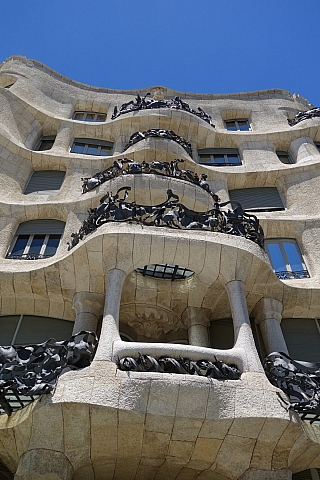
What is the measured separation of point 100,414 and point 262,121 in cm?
1612

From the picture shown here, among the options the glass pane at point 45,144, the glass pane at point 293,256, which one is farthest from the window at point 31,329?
the glass pane at point 45,144

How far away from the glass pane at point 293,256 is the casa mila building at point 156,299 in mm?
49

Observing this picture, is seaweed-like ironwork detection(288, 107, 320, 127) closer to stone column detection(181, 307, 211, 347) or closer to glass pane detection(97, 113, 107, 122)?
glass pane detection(97, 113, 107, 122)

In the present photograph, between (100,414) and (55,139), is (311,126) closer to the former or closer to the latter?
(55,139)

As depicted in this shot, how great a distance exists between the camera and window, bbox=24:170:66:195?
14.7 meters

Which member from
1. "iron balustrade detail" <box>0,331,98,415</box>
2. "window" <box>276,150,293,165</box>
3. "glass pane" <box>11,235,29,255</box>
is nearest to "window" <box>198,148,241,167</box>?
"window" <box>276,150,293,165</box>

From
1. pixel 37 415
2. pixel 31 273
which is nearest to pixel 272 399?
pixel 37 415

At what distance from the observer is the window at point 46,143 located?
17.4 meters

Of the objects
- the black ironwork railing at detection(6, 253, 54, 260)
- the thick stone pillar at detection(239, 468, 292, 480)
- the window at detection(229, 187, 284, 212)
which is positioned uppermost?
the window at detection(229, 187, 284, 212)

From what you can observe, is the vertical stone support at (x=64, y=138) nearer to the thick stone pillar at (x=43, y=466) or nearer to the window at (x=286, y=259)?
the window at (x=286, y=259)

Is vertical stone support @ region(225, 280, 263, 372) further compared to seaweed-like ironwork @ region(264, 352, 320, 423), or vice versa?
→ vertical stone support @ region(225, 280, 263, 372)

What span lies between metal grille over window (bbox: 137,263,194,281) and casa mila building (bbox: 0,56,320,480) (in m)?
0.03

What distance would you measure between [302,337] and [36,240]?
7333 millimetres

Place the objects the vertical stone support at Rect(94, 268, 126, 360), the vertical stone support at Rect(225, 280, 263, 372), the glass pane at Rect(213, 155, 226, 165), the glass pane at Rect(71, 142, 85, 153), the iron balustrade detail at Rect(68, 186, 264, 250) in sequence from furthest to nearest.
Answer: the glass pane at Rect(213, 155, 226, 165)
the glass pane at Rect(71, 142, 85, 153)
the iron balustrade detail at Rect(68, 186, 264, 250)
the vertical stone support at Rect(225, 280, 263, 372)
the vertical stone support at Rect(94, 268, 126, 360)
